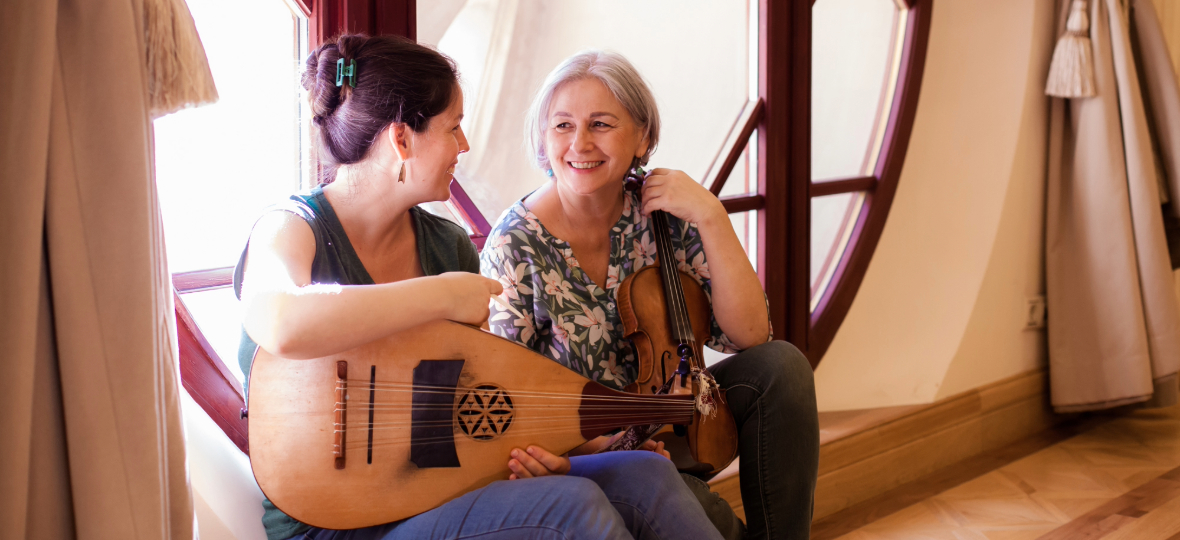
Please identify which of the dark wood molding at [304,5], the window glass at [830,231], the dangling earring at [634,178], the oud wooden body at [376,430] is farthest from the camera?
the window glass at [830,231]

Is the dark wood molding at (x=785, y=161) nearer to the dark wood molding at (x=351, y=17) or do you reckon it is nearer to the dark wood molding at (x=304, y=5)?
the dark wood molding at (x=351, y=17)

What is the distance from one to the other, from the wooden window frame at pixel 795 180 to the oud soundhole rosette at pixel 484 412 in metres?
0.61

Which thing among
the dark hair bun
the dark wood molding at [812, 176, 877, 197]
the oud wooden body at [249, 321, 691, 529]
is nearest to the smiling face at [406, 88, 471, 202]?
the dark hair bun

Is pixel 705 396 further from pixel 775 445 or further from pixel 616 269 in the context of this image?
pixel 616 269

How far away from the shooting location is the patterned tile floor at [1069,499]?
2.02m

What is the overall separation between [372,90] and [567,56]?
0.78 metres

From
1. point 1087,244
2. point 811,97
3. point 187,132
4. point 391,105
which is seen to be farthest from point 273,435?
point 1087,244

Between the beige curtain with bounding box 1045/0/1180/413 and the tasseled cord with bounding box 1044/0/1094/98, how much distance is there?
0.11 feet

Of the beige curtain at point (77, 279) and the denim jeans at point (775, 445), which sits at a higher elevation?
the beige curtain at point (77, 279)

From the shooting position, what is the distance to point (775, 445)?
133 cm

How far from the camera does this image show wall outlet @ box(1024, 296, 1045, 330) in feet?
9.07

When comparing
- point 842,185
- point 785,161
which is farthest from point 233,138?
point 842,185

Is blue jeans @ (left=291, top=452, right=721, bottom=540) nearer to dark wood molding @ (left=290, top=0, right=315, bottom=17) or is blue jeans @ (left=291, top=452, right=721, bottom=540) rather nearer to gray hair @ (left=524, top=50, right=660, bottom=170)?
gray hair @ (left=524, top=50, right=660, bottom=170)

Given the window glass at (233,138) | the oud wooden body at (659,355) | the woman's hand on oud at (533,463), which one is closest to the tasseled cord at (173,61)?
the window glass at (233,138)
